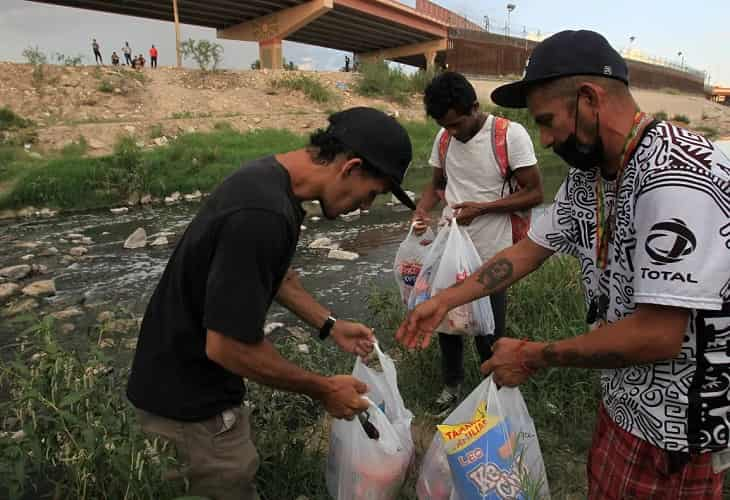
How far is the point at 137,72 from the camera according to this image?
1823 cm

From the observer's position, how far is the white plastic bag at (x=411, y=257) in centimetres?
329

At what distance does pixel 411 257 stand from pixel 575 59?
204 cm

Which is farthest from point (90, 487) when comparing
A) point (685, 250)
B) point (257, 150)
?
point (257, 150)

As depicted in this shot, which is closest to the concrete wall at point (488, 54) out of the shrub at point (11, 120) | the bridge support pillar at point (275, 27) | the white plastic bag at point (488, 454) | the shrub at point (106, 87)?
the bridge support pillar at point (275, 27)

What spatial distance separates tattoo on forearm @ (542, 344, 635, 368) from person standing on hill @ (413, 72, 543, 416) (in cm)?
144

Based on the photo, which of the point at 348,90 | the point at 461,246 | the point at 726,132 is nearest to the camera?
the point at 461,246

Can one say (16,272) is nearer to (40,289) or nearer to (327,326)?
(40,289)

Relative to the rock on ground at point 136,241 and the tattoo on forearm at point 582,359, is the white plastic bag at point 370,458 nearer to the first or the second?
the tattoo on forearm at point 582,359

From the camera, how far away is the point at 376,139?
162 centimetres

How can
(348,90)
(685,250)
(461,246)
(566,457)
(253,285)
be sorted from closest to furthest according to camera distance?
(685,250) → (253,285) → (566,457) → (461,246) → (348,90)

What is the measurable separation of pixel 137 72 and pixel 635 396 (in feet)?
65.7

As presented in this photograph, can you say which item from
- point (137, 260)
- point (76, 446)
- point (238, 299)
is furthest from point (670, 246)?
point (137, 260)

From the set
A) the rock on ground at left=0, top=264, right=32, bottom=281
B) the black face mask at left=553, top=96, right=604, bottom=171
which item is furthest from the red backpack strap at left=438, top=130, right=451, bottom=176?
the rock on ground at left=0, top=264, right=32, bottom=281

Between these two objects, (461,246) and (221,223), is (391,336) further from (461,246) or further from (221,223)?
(221,223)
